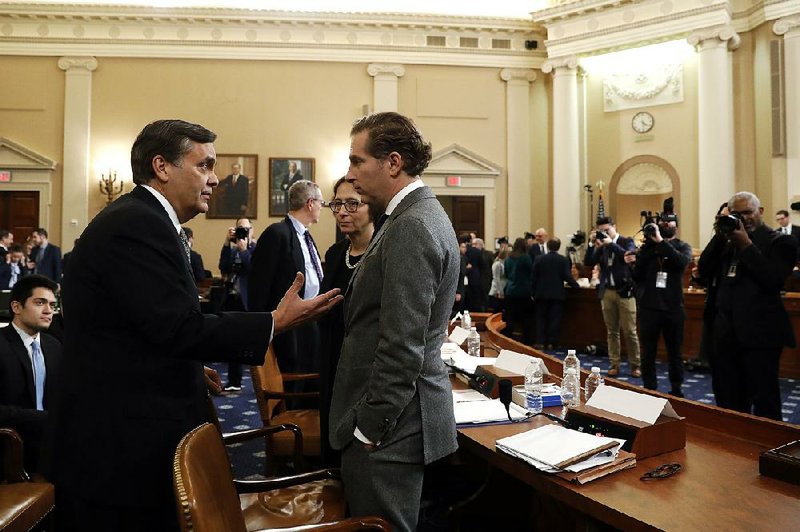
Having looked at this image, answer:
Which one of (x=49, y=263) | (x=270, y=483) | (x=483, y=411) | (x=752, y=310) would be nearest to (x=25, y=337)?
(x=270, y=483)

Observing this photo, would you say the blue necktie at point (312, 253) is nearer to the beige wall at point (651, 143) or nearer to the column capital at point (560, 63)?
the beige wall at point (651, 143)

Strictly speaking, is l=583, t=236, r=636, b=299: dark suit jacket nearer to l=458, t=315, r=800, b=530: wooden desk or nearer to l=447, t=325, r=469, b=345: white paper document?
l=447, t=325, r=469, b=345: white paper document

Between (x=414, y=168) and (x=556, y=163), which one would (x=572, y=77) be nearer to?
(x=556, y=163)

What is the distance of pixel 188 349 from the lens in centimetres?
159

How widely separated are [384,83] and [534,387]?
36.1ft

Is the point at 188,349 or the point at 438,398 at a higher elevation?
the point at 188,349

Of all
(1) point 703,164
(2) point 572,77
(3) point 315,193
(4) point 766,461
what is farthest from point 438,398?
(2) point 572,77

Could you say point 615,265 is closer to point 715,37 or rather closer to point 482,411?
point 482,411

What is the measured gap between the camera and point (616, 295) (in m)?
6.77

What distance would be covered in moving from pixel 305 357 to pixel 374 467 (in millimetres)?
2206

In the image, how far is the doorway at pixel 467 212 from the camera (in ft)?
41.9

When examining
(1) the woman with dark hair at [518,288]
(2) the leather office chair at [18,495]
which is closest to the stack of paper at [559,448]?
(2) the leather office chair at [18,495]

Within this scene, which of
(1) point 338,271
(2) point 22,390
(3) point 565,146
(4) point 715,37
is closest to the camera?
(1) point 338,271

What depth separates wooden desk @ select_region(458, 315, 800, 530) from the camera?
1.36 meters
